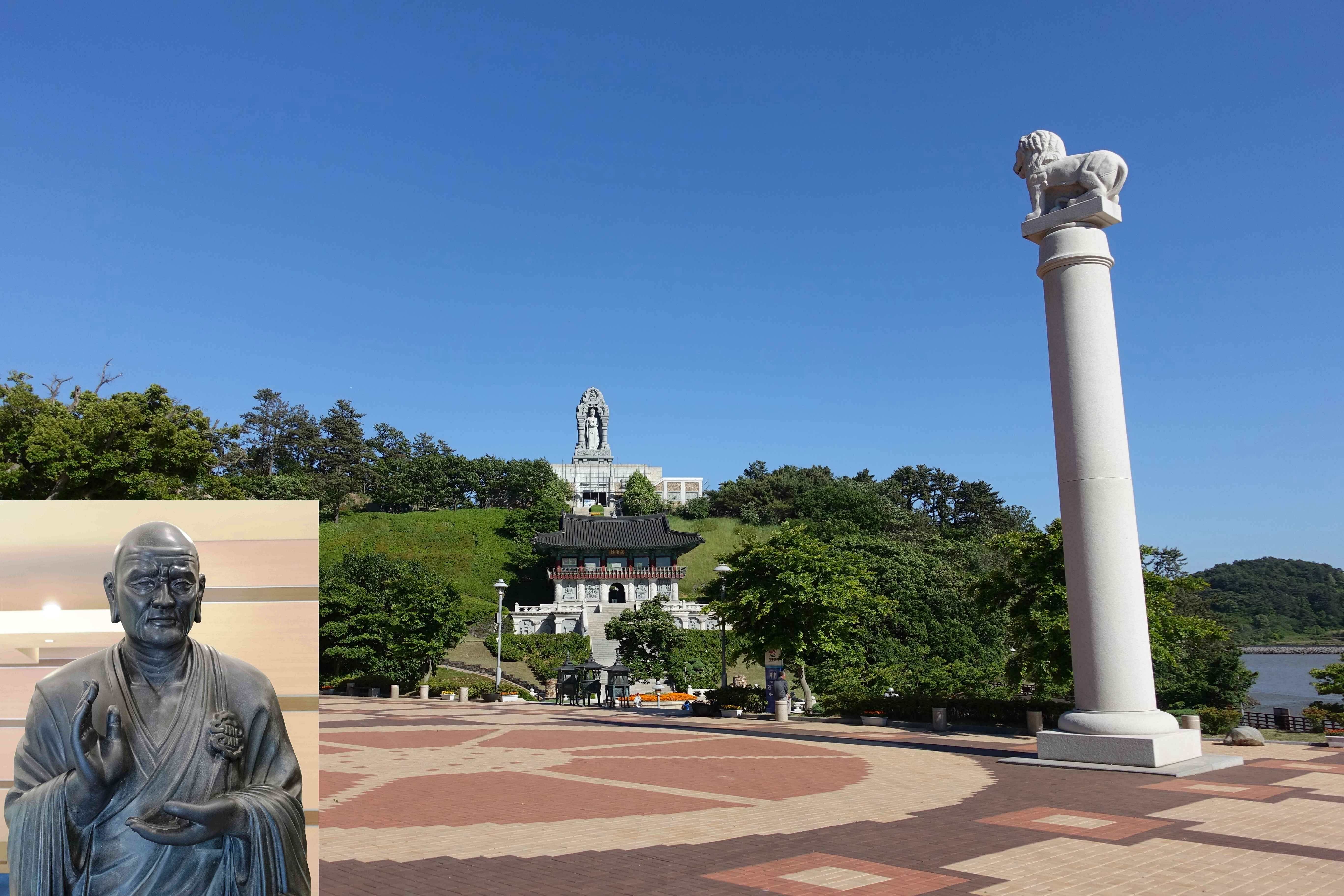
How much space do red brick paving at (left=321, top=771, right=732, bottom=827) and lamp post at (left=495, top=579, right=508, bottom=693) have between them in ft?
68.4

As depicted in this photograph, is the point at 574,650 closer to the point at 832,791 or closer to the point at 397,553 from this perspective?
the point at 397,553

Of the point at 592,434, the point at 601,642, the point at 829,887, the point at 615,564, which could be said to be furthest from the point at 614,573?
the point at 829,887

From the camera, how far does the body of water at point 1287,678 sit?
56250 mm

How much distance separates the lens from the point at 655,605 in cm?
5609

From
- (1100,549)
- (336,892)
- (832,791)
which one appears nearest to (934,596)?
(1100,549)

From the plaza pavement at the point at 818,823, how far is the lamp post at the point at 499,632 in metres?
20.1

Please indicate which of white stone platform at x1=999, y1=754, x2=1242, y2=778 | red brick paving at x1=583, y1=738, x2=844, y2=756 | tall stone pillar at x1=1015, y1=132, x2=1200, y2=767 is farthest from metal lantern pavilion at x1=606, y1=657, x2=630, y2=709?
tall stone pillar at x1=1015, y1=132, x2=1200, y2=767

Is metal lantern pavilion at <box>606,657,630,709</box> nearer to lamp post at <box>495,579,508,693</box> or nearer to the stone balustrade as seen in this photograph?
lamp post at <box>495,579,508,693</box>

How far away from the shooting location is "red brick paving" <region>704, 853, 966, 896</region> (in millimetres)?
7770

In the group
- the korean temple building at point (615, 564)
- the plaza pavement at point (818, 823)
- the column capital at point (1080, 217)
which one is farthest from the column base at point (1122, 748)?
the korean temple building at point (615, 564)

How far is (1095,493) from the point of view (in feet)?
53.4

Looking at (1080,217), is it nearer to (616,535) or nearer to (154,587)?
(154,587)

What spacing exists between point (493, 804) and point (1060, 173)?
50.1 feet

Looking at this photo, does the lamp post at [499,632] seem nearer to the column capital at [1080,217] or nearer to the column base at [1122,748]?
the column base at [1122,748]
